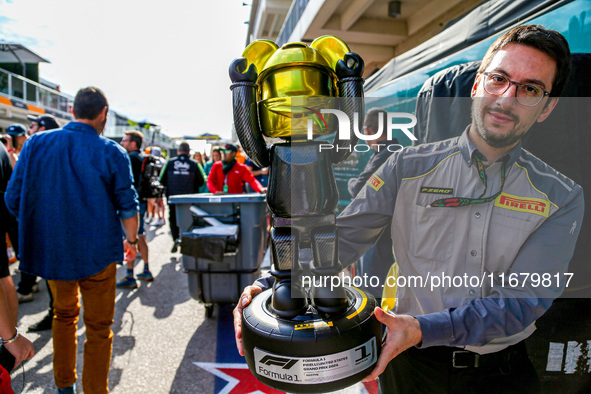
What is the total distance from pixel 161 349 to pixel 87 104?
2290mm

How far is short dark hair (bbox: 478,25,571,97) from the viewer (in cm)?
103

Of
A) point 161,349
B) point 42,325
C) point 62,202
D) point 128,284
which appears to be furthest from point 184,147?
point 62,202

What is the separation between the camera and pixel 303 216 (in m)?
0.93

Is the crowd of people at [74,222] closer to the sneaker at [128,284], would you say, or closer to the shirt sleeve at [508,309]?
the shirt sleeve at [508,309]

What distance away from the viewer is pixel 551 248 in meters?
1.01

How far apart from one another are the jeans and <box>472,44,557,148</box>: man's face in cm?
239

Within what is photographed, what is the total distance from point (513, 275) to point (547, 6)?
1.70 meters

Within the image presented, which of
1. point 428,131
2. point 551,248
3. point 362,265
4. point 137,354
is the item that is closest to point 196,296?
point 137,354

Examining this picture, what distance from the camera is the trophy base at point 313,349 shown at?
809mm

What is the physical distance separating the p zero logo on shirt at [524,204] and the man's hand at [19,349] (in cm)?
201

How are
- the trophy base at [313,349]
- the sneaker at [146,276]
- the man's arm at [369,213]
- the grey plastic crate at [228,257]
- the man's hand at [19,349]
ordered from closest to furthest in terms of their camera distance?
1. the trophy base at [313,349]
2. the man's arm at [369,213]
3. the man's hand at [19,349]
4. the grey plastic crate at [228,257]
5. the sneaker at [146,276]

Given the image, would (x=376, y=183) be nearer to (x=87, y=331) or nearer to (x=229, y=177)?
(x=87, y=331)

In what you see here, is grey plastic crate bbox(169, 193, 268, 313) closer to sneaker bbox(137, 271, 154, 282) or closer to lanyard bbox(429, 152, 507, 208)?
sneaker bbox(137, 271, 154, 282)

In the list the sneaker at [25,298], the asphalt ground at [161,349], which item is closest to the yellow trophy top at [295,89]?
the asphalt ground at [161,349]
